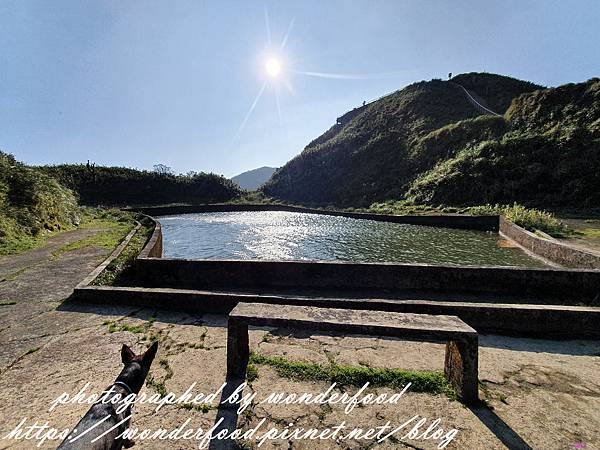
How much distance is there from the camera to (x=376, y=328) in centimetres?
253

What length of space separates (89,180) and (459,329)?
1868 inches

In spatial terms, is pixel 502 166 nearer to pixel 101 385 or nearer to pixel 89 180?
pixel 101 385

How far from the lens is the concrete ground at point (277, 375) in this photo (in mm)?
2145

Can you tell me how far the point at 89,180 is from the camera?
3900 centimetres

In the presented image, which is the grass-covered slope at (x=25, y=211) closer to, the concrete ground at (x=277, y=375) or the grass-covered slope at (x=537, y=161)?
the concrete ground at (x=277, y=375)

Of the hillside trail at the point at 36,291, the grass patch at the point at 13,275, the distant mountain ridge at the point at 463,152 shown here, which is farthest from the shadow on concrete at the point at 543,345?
the distant mountain ridge at the point at 463,152

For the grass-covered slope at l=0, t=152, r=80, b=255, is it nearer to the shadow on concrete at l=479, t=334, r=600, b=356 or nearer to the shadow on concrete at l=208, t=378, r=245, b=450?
the shadow on concrete at l=208, t=378, r=245, b=450

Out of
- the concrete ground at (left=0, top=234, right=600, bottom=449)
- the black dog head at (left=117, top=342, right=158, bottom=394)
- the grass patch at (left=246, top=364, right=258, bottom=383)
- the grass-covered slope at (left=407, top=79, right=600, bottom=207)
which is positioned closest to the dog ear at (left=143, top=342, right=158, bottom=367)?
the black dog head at (left=117, top=342, right=158, bottom=394)

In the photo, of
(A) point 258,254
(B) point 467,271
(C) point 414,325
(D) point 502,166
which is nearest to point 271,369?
(C) point 414,325

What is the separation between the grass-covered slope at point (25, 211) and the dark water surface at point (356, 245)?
156 inches

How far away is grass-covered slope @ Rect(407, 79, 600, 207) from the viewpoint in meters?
17.2

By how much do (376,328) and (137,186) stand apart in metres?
46.6

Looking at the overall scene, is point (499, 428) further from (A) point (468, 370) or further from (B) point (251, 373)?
(B) point (251, 373)

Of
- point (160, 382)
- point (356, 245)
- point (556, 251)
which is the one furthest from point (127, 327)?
point (556, 251)
